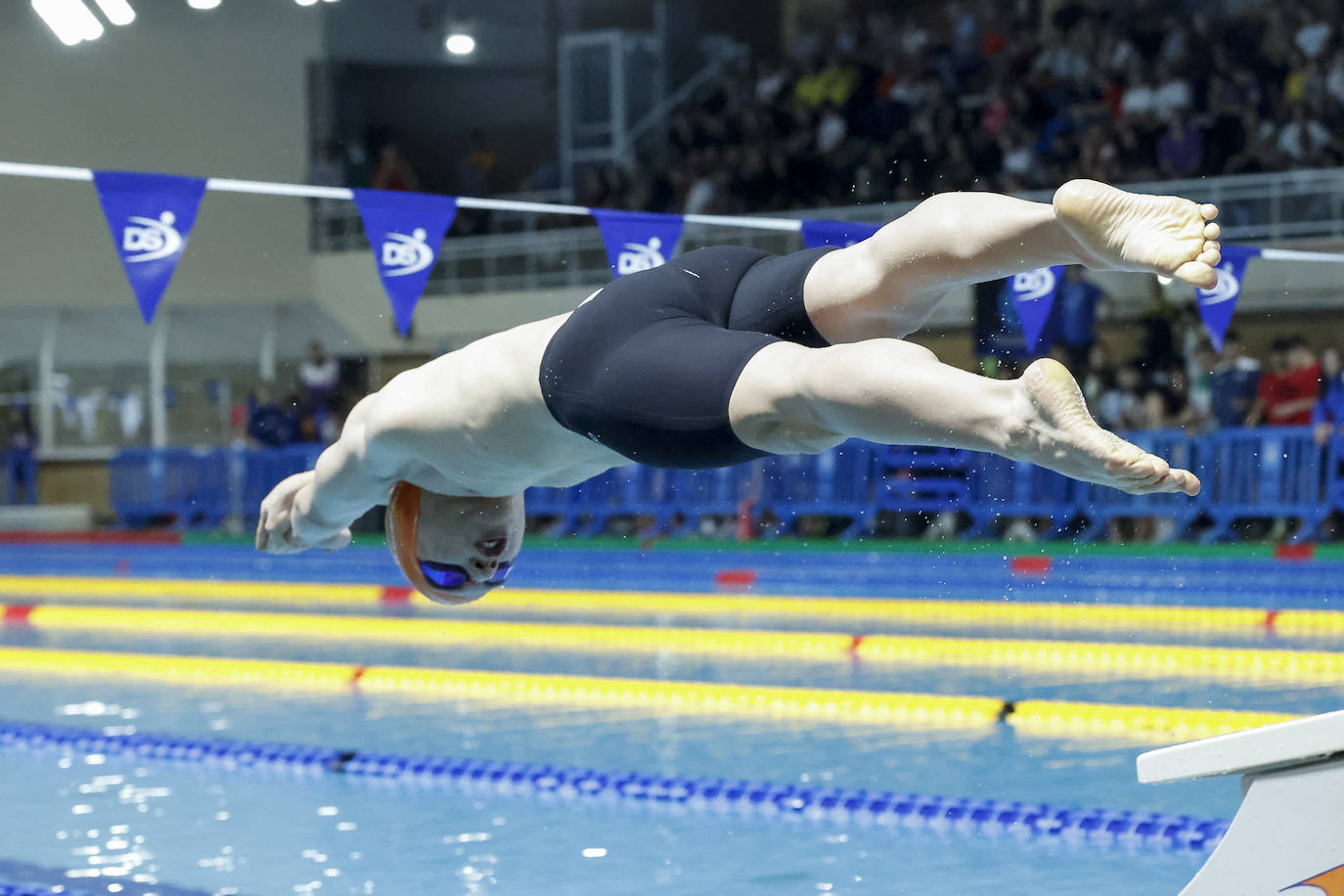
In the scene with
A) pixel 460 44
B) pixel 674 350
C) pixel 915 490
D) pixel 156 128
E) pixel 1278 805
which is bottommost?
pixel 1278 805

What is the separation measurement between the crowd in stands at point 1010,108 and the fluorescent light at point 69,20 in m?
5.19

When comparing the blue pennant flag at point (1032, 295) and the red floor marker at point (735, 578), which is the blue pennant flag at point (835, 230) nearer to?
the blue pennant flag at point (1032, 295)

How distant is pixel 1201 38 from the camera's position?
1324 cm

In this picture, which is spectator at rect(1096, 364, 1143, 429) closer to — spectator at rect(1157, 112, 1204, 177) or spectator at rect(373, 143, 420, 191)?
spectator at rect(1157, 112, 1204, 177)

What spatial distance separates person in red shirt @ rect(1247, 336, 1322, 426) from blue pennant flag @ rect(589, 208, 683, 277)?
16.8ft

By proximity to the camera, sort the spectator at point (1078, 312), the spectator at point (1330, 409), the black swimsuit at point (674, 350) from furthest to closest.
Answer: the spectator at point (1078, 312) → the spectator at point (1330, 409) → the black swimsuit at point (674, 350)

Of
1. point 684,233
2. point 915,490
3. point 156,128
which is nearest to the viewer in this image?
point 915,490

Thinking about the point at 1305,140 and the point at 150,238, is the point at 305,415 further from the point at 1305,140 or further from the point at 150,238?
the point at 1305,140

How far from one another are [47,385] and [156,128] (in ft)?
11.1

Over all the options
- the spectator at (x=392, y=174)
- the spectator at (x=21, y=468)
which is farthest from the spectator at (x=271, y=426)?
the spectator at (x=21, y=468)

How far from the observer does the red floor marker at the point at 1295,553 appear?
32.0 ft

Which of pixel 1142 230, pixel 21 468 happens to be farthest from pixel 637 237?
pixel 21 468

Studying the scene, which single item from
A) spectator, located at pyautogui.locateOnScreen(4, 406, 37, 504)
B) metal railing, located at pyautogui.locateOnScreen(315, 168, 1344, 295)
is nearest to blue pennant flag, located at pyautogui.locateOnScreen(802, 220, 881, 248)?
metal railing, located at pyautogui.locateOnScreen(315, 168, 1344, 295)

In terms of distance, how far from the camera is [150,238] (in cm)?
610
